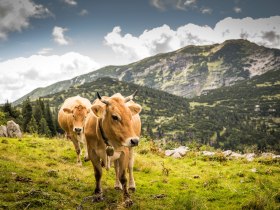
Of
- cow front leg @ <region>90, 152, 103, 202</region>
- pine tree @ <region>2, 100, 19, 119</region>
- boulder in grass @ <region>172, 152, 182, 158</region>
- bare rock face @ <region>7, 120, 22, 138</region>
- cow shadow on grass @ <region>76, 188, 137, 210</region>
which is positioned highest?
pine tree @ <region>2, 100, 19, 119</region>

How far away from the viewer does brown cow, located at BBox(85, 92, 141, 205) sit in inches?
303

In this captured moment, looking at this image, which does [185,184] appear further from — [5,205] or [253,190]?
[5,205]

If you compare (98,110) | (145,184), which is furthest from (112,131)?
(145,184)

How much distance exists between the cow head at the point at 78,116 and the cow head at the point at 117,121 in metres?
6.34

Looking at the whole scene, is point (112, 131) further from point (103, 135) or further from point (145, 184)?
→ point (145, 184)

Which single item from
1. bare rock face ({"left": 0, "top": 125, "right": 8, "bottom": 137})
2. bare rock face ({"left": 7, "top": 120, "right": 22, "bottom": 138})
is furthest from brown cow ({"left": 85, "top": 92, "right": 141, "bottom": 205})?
bare rock face ({"left": 0, "top": 125, "right": 8, "bottom": 137})

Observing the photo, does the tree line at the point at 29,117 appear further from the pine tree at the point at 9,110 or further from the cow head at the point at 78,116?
the cow head at the point at 78,116

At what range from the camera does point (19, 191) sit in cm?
909

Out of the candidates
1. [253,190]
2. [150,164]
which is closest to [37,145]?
[150,164]

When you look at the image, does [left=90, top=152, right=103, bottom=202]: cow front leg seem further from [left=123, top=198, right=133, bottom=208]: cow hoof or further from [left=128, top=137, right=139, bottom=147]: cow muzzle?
[left=128, top=137, right=139, bottom=147]: cow muzzle

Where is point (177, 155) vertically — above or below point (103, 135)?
below

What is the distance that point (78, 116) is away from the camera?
14.9 m

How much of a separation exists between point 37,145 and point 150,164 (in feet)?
27.8

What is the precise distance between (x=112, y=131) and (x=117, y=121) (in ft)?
1.21
